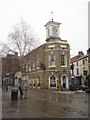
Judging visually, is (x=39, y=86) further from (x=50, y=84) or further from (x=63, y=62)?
(x=63, y=62)

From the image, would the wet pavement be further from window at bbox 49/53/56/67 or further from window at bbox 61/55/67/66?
window at bbox 61/55/67/66

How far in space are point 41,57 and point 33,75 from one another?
17.3 feet

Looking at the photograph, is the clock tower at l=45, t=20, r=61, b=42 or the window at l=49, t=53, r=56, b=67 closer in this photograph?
the window at l=49, t=53, r=56, b=67

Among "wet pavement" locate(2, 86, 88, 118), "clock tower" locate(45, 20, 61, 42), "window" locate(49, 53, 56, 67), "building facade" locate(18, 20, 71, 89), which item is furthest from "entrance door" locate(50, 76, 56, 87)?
"wet pavement" locate(2, 86, 88, 118)

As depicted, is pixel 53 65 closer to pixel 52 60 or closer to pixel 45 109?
pixel 52 60

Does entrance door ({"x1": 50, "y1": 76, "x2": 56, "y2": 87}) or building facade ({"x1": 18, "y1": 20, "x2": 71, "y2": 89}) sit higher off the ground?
building facade ({"x1": 18, "y1": 20, "x2": 71, "y2": 89})

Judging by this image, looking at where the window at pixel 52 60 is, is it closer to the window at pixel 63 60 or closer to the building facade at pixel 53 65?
the building facade at pixel 53 65

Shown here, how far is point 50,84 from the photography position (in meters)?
34.2

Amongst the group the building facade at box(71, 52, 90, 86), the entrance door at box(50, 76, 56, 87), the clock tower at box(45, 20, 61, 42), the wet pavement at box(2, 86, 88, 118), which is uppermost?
the clock tower at box(45, 20, 61, 42)

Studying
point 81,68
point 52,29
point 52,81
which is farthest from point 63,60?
point 81,68

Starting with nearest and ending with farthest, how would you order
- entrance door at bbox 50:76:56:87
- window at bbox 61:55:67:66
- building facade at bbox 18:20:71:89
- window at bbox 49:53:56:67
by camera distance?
entrance door at bbox 50:76:56:87 < building facade at bbox 18:20:71:89 < window at bbox 49:53:56:67 < window at bbox 61:55:67:66

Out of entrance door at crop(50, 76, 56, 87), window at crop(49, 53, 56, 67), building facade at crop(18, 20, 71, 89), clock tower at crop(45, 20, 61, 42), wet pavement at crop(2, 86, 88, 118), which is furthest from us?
clock tower at crop(45, 20, 61, 42)

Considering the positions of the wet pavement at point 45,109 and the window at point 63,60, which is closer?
the wet pavement at point 45,109

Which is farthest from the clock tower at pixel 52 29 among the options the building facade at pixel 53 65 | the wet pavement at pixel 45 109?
the wet pavement at pixel 45 109
